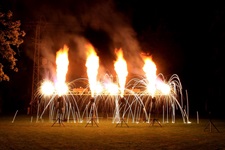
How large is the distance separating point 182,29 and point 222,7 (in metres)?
6.25

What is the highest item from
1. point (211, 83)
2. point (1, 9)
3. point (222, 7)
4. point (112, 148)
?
point (222, 7)

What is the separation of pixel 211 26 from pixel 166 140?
25863 mm

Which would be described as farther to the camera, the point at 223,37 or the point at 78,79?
the point at 78,79

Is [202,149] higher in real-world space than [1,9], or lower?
lower

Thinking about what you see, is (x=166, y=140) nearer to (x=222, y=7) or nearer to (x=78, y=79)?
(x=222, y=7)

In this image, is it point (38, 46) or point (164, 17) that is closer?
point (38, 46)

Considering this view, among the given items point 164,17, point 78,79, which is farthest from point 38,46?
point 164,17

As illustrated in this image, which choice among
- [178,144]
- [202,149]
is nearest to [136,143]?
[178,144]

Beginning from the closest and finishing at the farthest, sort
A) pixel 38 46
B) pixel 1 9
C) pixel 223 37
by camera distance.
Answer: pixel 1 9 → pixel 38 46 → pixel 223 37

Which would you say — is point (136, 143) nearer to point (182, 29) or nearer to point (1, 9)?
point (1, 9)

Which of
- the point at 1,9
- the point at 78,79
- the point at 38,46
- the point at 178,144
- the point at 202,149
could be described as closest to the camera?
the point at 202,149

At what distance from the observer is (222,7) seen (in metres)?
36.0

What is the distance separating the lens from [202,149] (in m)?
12.1

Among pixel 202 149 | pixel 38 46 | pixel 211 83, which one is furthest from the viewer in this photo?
pixel 211 83
